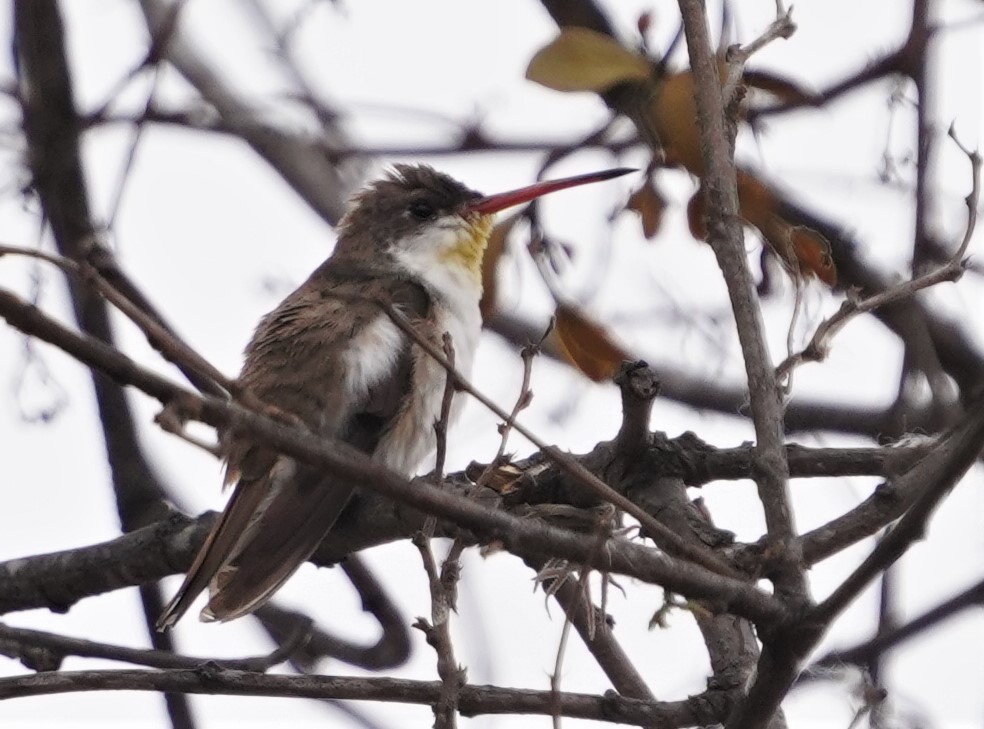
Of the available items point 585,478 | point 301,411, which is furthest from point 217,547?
point 585,478

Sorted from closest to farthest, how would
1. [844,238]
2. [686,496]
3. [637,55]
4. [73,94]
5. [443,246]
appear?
[637,55]
[686,496]
[73,94]
[844,238]
[443,246]

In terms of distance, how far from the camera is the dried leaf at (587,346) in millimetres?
3848

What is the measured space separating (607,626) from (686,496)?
0.47 metres

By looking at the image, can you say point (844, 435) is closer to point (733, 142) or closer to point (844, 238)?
point (844, 238)

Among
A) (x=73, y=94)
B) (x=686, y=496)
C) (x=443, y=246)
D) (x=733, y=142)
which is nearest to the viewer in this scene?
(x=733, y=142)

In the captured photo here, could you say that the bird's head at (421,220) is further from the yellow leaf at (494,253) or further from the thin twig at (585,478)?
the thin twig at (585,478)

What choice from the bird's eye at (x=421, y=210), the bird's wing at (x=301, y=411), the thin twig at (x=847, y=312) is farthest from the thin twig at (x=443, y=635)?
the bird's eye at (x=421, y=210)

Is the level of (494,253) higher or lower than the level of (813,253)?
higher

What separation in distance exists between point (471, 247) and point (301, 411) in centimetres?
157

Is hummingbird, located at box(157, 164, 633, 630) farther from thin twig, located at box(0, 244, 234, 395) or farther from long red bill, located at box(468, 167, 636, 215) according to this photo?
thin twig, located at box(0, 244, 234, 395)

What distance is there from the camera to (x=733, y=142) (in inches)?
129

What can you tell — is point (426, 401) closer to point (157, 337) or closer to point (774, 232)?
point (774, 232)

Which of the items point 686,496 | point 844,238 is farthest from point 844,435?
point 686,496

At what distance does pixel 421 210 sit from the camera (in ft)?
21.6
